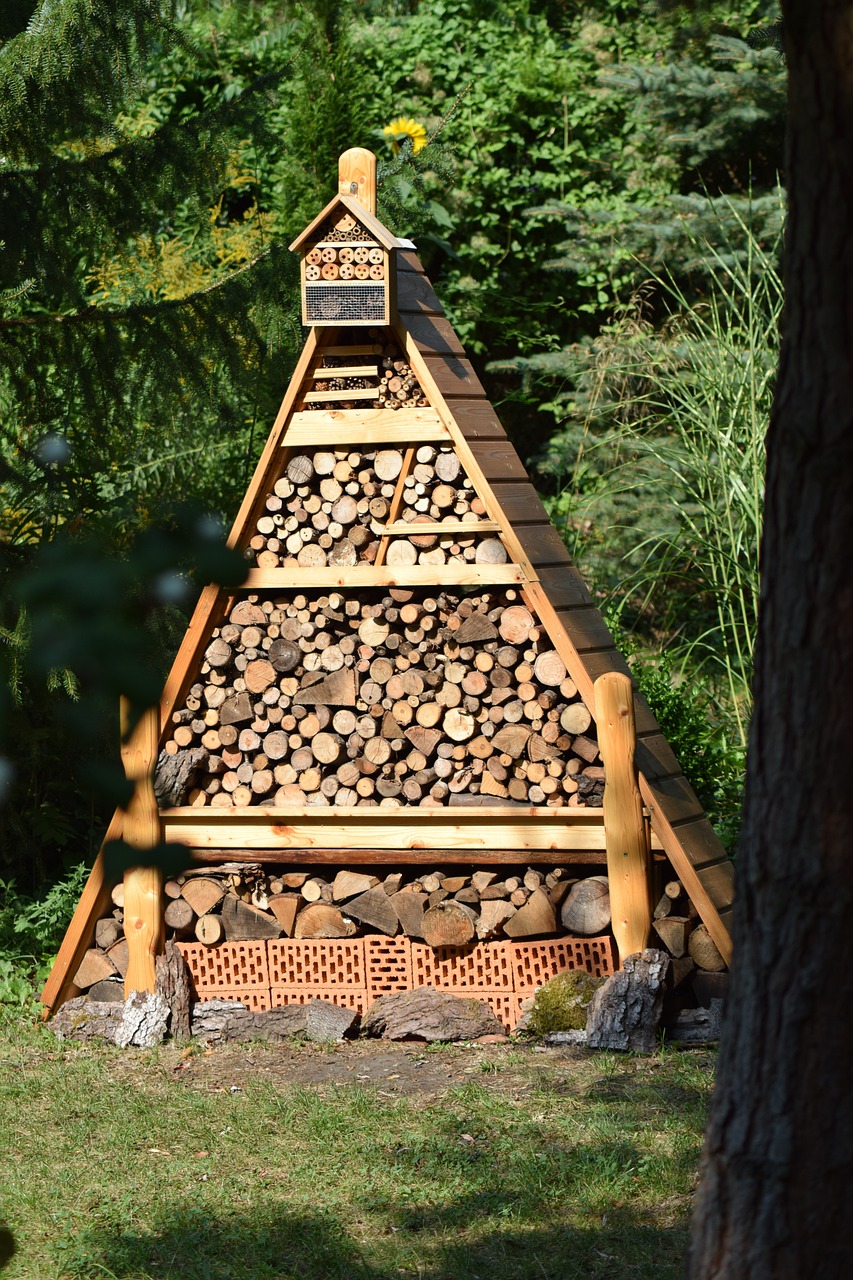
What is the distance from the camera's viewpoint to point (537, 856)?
4.40 m

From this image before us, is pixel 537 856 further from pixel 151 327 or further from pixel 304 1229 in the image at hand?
pixel 151 327

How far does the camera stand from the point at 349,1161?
3.53m

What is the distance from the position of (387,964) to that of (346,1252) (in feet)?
5.18

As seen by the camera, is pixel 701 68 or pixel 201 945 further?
pixel 701 68

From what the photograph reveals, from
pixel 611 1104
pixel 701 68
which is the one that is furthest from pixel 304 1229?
pixel 701 68

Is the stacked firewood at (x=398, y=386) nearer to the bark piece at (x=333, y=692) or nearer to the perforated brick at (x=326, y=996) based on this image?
the bark piece at (x=333, y=692)

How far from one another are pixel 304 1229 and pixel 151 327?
339cm

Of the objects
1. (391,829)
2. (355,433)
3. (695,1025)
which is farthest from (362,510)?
(695,1025)

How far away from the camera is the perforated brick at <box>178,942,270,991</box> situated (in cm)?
466

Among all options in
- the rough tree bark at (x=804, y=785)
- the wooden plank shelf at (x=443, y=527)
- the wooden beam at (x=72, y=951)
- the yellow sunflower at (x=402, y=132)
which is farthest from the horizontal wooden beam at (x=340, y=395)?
the yellow sunflower at (x=402, y=132)

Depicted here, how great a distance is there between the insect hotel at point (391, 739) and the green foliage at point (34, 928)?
1.85ft

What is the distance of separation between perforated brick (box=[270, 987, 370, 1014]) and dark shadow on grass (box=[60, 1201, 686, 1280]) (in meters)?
1.38

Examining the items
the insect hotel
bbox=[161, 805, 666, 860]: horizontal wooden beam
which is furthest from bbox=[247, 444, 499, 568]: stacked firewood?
bbox=[161, 805, 666, 860]: horizontal wooden beam

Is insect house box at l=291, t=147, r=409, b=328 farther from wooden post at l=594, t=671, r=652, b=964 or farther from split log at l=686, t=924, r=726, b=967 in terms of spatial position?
split log at l=686, t=924, r=726, b=967
